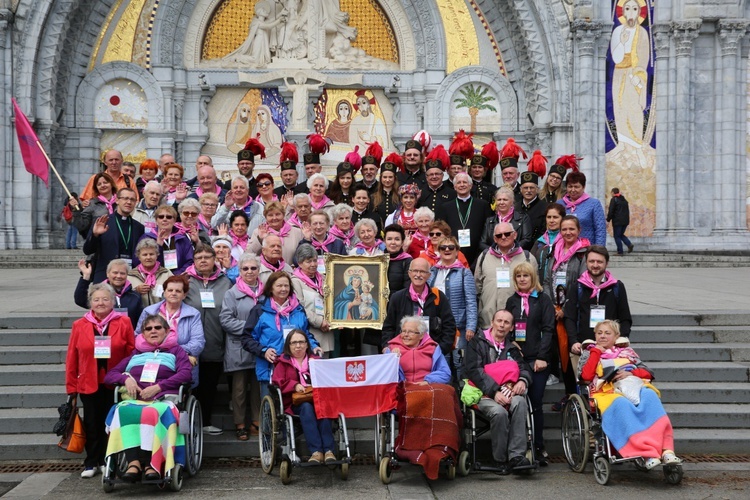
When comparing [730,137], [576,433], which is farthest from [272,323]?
[730,137]

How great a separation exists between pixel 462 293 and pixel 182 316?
2.80 meters

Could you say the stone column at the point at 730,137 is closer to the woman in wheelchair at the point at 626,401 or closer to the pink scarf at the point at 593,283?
the pink scarf at the point at 593,283

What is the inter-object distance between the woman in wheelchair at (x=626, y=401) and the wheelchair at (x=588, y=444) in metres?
0.09

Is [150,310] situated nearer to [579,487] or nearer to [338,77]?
[579,487]

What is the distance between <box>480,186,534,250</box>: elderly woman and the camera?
987 cm

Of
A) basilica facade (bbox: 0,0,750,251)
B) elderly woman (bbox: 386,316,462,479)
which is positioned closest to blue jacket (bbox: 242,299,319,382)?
elderly woman (bbox: 386,316,462,479)

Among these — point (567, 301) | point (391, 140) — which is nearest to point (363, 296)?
point (567, 301)

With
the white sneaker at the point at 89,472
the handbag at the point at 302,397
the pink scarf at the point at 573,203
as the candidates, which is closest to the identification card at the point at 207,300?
the handbag at the point at 302,397

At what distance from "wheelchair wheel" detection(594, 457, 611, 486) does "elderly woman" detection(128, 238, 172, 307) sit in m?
4.33

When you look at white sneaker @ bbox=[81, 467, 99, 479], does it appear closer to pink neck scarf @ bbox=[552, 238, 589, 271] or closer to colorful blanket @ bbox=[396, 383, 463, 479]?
colorful blanket @ bbox=[396, 383, 463, 479]

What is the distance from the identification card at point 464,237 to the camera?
10.3 m

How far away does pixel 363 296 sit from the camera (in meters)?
8.85

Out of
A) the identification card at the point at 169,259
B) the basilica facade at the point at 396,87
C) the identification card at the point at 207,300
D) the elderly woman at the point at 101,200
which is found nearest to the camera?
the identification card at the point at 207,300

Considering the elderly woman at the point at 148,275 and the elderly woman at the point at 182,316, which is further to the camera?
the elderly woman at the point at 148,275
